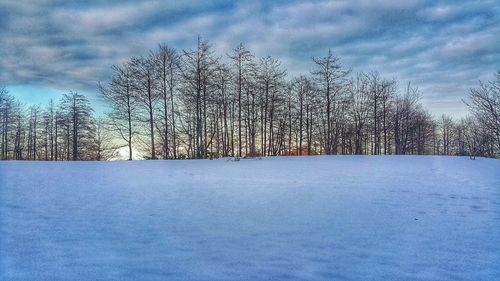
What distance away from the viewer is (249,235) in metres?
4.30

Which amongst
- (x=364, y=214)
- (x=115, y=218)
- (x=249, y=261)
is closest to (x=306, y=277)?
(x=249, y=261)

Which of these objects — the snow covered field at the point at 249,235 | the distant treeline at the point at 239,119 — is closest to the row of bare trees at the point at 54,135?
the distant treeline at the point at 239,119

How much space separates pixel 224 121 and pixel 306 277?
112 feet

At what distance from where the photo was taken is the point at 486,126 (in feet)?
76.4

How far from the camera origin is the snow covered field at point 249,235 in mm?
3143

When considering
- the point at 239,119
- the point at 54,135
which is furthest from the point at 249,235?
the point at 54,135

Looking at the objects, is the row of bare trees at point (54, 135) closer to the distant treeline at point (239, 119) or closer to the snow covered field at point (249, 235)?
the distant treeline at point (239, 119)

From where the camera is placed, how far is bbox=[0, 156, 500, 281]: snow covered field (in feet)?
10.3

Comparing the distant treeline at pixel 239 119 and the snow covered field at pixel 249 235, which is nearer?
the snow covered field at pixel 249 235

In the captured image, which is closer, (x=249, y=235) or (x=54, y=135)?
(x=249, y=235)

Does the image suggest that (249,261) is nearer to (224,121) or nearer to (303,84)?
(224,121)

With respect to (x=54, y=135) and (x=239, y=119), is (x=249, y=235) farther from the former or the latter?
(x=54, y=135)

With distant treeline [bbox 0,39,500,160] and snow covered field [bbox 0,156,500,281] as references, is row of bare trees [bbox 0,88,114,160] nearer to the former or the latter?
distant treeline [bbox 0,39,500,160]

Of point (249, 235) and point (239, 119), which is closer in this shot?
point (249, 235)
